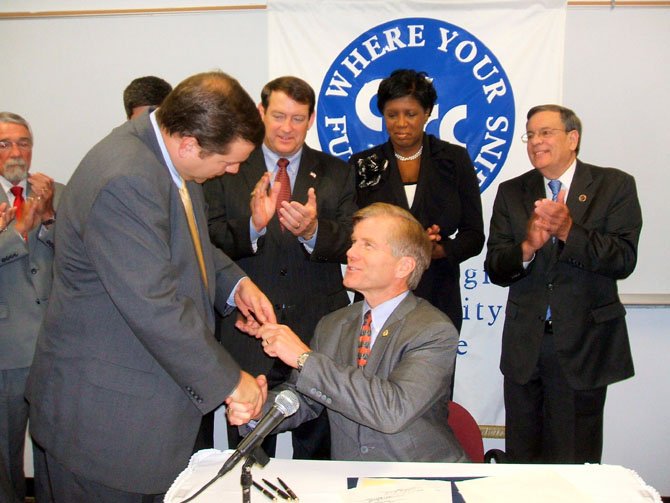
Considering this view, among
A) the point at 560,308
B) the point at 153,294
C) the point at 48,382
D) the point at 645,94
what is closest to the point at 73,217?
the point at 153,294

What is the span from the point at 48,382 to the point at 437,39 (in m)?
2.89

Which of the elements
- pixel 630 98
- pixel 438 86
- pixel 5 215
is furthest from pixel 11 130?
pixel 630 98

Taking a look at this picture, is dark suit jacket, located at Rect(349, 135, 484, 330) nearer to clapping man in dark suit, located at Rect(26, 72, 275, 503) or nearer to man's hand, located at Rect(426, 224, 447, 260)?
man's hand, located at Rect(426, 224, 447, 260)

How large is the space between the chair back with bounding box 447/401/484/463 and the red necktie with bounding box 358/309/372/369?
1.50 ft

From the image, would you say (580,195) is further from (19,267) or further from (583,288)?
(19,267)

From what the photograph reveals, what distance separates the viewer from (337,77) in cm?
398

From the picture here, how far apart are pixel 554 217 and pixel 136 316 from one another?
1.98m

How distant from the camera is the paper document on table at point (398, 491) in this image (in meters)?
1.73

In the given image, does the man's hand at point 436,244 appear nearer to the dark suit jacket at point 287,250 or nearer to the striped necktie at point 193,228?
the dark suit jacket at point 287,250

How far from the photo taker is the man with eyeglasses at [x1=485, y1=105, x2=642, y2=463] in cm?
317

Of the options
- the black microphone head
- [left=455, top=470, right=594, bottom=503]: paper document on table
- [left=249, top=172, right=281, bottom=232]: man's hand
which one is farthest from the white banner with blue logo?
the black microphone head

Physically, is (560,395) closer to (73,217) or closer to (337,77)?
(337,77)

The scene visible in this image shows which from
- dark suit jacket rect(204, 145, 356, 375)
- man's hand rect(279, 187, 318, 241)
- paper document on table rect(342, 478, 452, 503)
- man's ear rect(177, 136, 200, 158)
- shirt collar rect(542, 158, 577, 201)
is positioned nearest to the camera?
paper document on table rect(342, 478, 452, 503)

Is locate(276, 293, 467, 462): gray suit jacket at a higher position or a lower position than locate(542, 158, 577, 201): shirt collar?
lower
